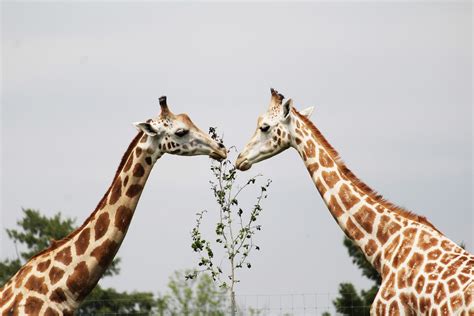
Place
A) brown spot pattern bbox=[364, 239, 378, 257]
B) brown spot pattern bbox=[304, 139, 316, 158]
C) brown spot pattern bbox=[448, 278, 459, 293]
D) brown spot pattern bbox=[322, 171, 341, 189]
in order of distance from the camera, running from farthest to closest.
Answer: brown spot pattern bbox=[304, 139, 316, 158], brown spot pattern bbox=[322, 171, 341, 189], brown spot pattern bbox=[364, 239, 378, 257], brown spot pattern bbox=[448, 278, 459, 293]

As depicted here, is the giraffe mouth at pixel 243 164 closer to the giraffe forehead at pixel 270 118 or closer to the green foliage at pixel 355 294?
the giraffe forehead at pixel 270 118

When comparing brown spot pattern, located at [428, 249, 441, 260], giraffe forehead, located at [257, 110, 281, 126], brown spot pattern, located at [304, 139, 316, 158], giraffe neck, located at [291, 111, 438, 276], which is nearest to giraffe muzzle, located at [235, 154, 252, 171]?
giraffe forehead, located at [257, 110, 281, 126]

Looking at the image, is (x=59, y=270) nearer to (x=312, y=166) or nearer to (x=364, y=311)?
(x=312, y=166)

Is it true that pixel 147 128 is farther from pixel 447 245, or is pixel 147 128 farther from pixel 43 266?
pixel 447 245

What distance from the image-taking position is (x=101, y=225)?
18359 millimetres

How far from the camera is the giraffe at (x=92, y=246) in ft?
59.4

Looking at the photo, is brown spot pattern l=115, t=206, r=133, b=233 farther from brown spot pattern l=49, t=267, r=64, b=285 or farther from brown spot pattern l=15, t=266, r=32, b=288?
brown spot pattern l=15, t=266, r=32, b=288

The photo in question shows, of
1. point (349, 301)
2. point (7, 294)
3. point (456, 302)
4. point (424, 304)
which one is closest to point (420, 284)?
point (424, 304)

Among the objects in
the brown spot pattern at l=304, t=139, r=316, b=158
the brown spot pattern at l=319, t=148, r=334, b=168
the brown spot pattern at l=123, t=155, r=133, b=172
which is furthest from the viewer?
the brown spot pattern at l=304, t=139, r=316, b=158

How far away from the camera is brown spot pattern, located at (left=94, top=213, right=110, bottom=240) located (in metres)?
18.3

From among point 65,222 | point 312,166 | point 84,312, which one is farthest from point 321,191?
point 65,222

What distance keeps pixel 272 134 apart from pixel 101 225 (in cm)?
306

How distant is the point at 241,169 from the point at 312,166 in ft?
4.31

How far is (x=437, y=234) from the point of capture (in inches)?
715
